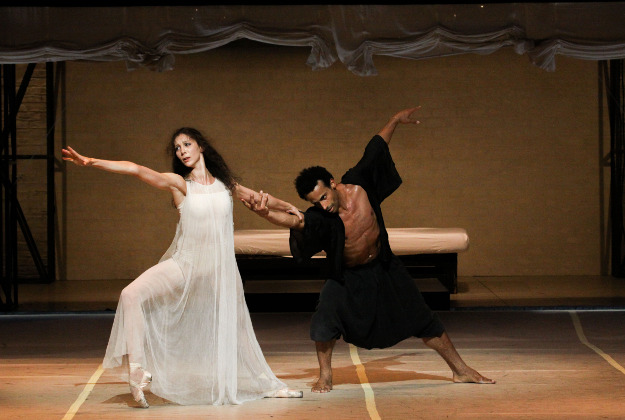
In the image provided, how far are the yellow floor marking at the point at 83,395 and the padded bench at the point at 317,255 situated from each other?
117 inches

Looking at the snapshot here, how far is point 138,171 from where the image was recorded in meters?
4.86

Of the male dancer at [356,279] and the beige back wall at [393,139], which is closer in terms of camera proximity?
the male dancer at [356,279]

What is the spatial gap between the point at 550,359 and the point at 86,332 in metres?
3.58

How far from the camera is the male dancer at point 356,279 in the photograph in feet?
17.0

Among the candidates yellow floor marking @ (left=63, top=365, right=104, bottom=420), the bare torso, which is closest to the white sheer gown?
yellow floor marking @ (left=63, top=365, right=104, bottom=420)

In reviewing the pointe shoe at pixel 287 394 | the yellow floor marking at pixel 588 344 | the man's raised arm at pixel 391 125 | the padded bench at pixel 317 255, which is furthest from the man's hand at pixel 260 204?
the padded bench at pixel 317 255

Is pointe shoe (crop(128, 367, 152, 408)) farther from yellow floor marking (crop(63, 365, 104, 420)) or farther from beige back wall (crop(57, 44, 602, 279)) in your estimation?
beige back wall (crop(57, 44, 602, 279))

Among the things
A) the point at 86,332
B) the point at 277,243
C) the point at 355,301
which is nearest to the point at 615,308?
the point at 277,243

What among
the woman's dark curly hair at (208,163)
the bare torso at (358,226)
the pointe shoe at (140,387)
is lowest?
the pointe shoe at (140,387)

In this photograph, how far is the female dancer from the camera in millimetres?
4934

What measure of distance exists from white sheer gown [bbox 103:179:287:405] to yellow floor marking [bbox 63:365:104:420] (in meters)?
0.28

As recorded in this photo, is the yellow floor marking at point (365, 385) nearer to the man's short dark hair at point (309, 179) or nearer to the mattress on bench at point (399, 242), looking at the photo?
the man's short dark hair at point (309, 179)

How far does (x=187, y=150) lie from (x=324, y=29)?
291 centimetres

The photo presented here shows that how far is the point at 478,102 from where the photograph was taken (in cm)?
1124
